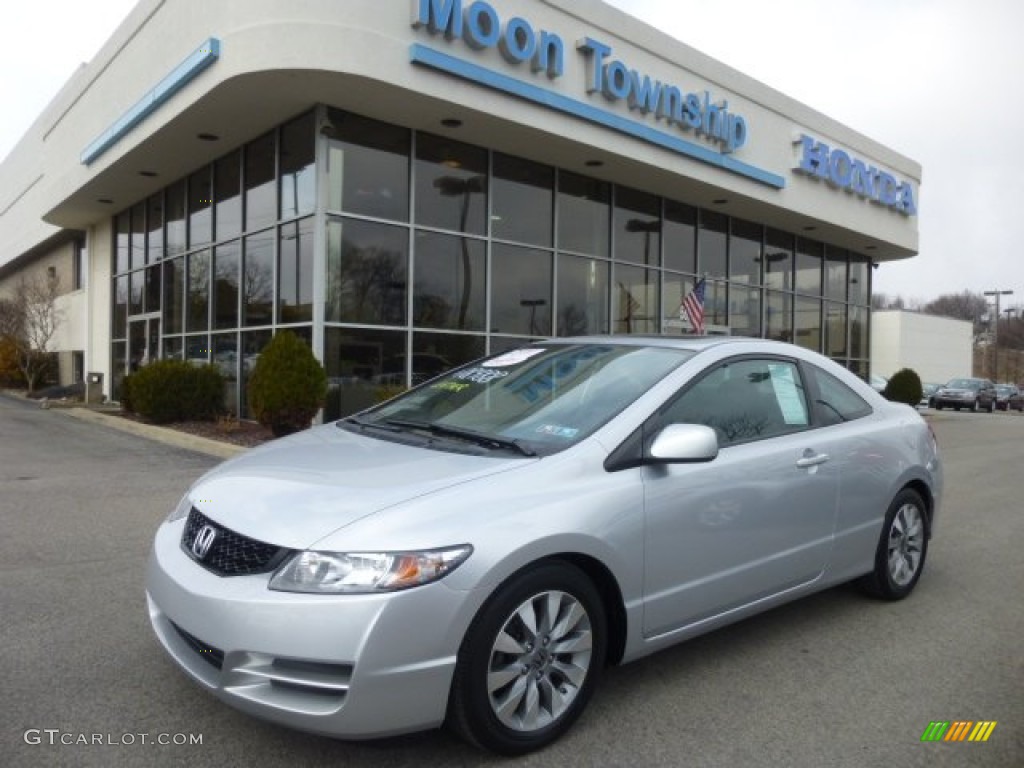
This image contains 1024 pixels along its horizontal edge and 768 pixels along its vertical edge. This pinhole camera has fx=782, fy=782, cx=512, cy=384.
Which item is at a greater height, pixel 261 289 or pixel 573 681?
pixel 261 289

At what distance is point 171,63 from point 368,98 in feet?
12.9

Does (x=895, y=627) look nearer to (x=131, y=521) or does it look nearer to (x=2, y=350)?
(x=131, y=521)

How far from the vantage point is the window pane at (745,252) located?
19.2 meters

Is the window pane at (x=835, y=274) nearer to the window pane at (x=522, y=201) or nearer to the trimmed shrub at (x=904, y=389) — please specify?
the trimmed shrub at (x=904, y=389)

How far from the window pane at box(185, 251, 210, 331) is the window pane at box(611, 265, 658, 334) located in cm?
814

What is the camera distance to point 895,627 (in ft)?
13.8

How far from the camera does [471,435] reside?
3.46 metres

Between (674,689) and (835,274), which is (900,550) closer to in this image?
(674,689)

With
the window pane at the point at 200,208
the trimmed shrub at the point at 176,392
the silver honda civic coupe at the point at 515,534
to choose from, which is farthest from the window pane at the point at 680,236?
the silver honda civic coupe at the point at 515,534

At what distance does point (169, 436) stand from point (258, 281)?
3236 millimetres

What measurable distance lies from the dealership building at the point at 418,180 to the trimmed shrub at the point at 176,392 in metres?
0.66

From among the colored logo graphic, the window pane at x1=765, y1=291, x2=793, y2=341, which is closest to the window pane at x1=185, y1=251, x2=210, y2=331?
the window pane at x1=765, y1=291, x2=793, y2=341

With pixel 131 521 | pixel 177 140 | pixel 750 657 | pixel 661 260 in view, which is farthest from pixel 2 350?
pixel 750 657

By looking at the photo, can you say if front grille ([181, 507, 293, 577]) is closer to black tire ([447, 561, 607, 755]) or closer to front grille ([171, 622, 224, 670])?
front grille ([171, 622, 224, 670])
